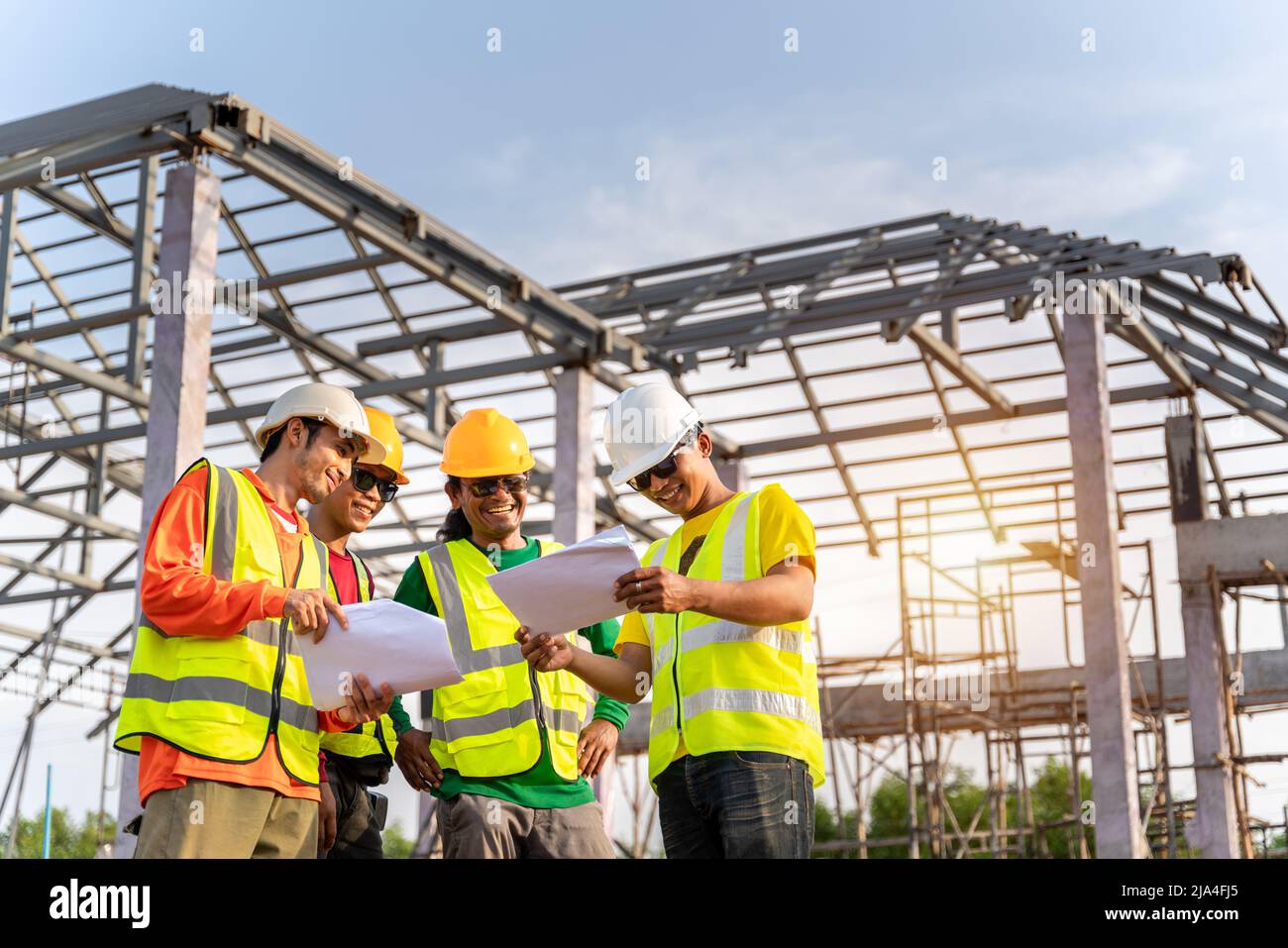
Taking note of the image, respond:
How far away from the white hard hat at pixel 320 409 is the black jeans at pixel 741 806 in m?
1.35

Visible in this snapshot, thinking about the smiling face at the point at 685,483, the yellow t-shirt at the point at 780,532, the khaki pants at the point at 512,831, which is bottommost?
the khaki pants at the point at 512,831

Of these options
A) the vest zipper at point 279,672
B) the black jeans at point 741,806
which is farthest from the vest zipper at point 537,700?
the vest zipper at point 279,672

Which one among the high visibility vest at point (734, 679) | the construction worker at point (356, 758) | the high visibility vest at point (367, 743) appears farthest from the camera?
the high visibility vest at point (367, 743)

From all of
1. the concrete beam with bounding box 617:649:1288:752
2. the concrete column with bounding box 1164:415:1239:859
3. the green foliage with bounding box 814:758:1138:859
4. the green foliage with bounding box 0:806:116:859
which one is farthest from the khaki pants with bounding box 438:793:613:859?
the green foliage with bounding box 0:806:116:859

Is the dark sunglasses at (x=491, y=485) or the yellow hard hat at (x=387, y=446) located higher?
the yellow hard hat at (x=387, y=446)

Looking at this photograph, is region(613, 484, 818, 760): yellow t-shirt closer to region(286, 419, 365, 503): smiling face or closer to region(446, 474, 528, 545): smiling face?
region(446, 474, 528, 545): smiling face

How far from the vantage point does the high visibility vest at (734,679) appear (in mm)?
3980

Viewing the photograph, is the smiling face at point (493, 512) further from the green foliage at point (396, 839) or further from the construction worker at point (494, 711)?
the green foliage at point (396, 839)

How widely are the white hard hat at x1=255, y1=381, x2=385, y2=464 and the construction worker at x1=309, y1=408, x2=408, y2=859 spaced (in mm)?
270

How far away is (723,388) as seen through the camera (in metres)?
20.4

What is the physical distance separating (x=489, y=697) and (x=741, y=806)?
0.98 meters

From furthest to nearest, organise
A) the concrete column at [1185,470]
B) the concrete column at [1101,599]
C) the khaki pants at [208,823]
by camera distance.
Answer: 1. the concrete column at [1185,470]
2. the concrete column at [1101,599]
3. the khaki pants at [208,823]

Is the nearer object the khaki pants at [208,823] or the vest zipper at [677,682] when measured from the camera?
the khaki pants at [208,823]
